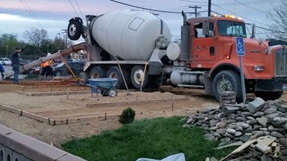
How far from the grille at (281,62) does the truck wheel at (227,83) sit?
1.44 metres

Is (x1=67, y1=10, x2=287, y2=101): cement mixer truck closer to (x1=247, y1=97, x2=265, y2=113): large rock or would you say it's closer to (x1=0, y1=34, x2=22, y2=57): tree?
(x1=247, y1=97, x2=265, y2=113): large rock

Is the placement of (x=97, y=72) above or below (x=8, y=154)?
above

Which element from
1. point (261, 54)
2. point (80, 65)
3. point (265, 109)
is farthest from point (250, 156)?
point (80, 65)

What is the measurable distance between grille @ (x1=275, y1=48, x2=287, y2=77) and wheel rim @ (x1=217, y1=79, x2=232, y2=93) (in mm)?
1724

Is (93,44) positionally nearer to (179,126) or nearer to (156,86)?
(156,86)

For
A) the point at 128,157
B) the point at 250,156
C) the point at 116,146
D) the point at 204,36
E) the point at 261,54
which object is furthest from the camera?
the point at 204,36

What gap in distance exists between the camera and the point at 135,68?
21.9 meters

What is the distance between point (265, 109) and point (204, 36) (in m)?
8.93

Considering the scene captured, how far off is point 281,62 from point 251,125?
8.15 meters

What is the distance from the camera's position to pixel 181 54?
747 inches

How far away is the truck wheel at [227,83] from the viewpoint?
16.3 meters

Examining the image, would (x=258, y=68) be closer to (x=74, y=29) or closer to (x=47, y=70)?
(x=74, y=29)

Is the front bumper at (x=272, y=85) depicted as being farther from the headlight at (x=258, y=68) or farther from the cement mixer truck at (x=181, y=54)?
the headlight at (x=258, y=68)

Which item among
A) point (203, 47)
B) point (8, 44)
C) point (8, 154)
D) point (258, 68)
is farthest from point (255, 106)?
point (8, 44)
